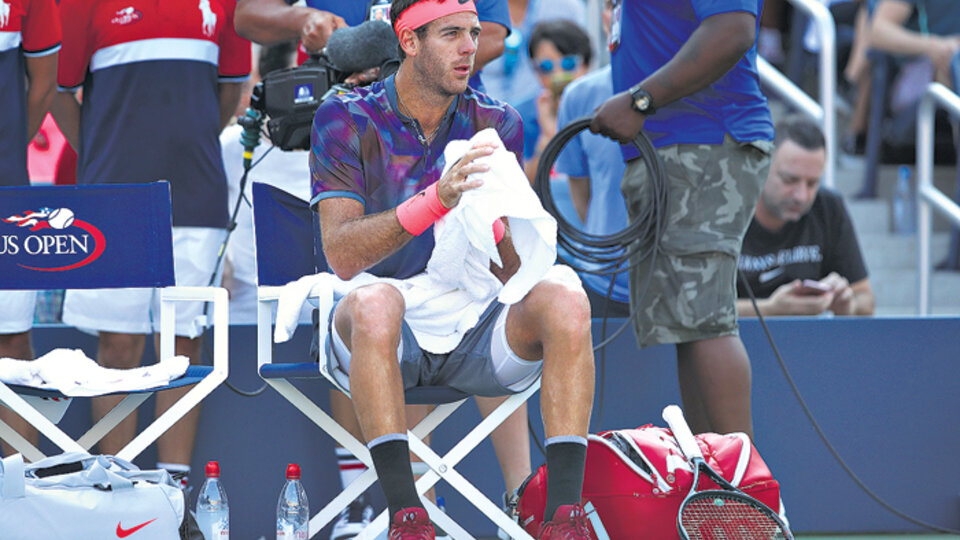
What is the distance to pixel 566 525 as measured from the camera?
2.79 metres

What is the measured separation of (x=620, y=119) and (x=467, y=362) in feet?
2.84

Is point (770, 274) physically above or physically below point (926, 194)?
below

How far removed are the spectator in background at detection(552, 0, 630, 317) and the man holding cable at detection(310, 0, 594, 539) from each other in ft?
4.24

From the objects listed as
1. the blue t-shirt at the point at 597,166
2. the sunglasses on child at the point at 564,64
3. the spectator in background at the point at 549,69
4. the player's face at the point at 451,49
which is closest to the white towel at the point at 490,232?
the player's face at the point at 451,49

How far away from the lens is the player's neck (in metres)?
3.25

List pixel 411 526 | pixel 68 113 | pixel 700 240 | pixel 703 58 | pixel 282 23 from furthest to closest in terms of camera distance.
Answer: pixel 68 113 → pixel 282 23 → pixel 700 240 → pixel 703 58 → pixel 411 526

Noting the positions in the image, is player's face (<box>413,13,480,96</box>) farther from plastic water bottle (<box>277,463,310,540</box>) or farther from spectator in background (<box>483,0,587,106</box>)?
spectator in background (<box>483,0,587,106</box>)

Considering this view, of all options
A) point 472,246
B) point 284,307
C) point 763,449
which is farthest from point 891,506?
point 284,307

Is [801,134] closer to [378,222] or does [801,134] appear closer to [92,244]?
[378,222]

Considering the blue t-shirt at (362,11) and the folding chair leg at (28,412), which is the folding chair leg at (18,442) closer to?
the folding chair leg at (28,412)

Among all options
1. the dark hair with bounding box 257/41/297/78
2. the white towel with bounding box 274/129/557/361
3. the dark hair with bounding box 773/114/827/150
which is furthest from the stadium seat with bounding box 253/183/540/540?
the dark hair with bounding box 773/114/827/150

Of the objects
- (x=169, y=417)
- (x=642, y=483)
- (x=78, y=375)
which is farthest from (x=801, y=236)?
(x=78, y=375)

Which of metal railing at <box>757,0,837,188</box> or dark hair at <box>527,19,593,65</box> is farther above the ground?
dark hair at <box>527,19,593,65</box>

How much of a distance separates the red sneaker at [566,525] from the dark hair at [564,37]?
363cm
